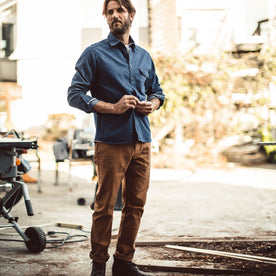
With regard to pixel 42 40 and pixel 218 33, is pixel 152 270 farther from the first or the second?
pixel 42 40

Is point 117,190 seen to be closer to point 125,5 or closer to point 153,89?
point 153,89

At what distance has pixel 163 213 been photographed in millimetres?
5539

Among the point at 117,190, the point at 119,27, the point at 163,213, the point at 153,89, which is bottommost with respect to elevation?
the point at 163,213

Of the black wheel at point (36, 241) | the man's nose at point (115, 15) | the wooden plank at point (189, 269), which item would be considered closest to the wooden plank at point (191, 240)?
the wooden plank at point (189, 269)

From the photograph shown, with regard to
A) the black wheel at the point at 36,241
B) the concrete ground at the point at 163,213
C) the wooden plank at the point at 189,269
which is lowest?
the concrete ground at the point at 163,213

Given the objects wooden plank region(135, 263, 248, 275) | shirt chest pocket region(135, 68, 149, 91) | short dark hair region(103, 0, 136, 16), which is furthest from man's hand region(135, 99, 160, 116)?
wooden plank region(135, 263, 248, 275)

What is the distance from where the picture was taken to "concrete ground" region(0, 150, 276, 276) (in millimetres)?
3600

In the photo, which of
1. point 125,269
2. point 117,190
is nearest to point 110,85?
point 117,190

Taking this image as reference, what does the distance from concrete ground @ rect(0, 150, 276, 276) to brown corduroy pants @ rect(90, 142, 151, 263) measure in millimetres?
437

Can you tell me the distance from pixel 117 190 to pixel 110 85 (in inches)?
27.9

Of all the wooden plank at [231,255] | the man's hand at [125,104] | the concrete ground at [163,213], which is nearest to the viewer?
the man's hand at [125,104]

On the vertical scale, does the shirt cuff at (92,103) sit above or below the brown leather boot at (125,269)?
above

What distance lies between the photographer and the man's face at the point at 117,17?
9.56 feet

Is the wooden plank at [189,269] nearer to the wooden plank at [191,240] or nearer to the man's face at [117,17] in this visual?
the wooden plank at [191,240]
